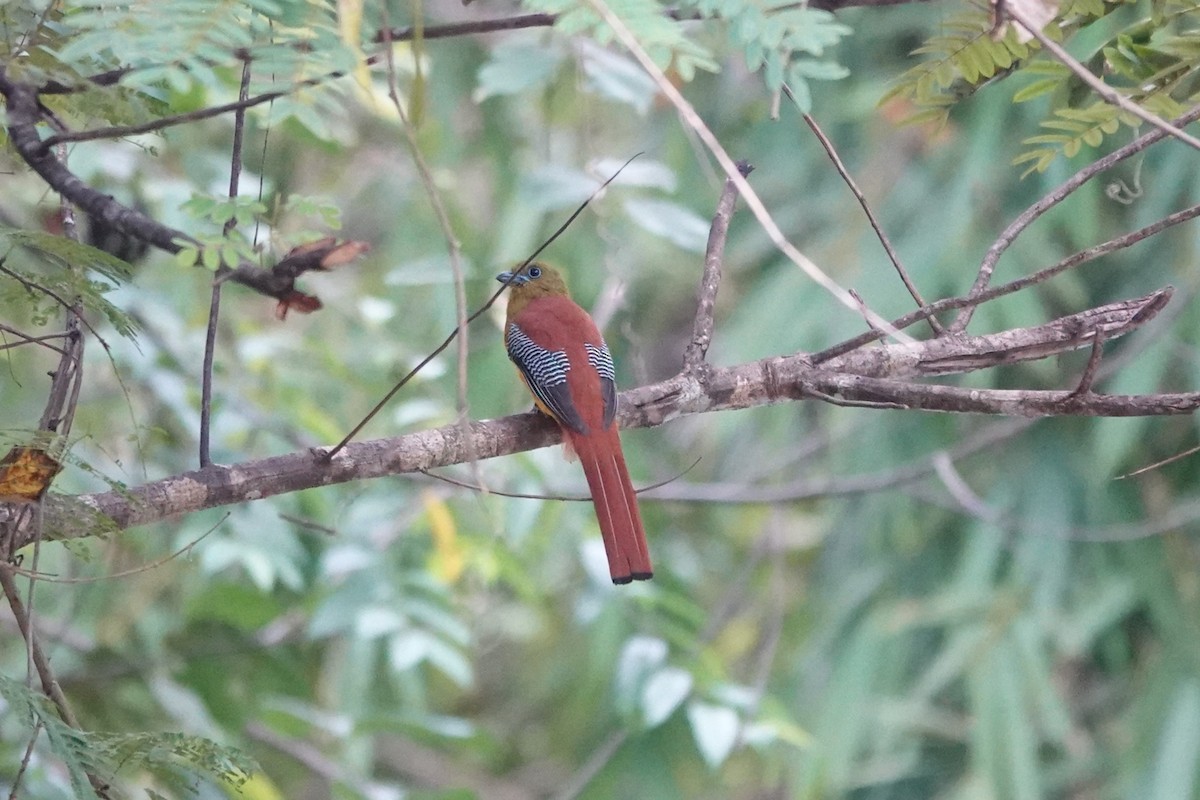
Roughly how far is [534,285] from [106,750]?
2519 mm

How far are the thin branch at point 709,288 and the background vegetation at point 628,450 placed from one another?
439 mm

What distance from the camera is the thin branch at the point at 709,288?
271 centimetres

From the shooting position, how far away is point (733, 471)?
6.90 metres

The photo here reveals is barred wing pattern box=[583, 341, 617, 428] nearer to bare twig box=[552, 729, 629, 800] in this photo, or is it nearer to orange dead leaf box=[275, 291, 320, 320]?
orange dead leaf box=[275, 291, 320, 320]

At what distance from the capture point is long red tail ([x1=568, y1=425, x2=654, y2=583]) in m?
2.77

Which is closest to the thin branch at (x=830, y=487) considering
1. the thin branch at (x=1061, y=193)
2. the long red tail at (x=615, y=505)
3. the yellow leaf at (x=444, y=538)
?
the yellow leaf at (x=444, y=538)

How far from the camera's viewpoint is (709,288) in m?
2.82

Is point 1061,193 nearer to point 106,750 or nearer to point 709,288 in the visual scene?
point 709,288

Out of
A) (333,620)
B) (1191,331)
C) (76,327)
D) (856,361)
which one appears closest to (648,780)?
(333,620)

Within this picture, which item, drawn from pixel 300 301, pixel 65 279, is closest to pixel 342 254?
pixel 300 301

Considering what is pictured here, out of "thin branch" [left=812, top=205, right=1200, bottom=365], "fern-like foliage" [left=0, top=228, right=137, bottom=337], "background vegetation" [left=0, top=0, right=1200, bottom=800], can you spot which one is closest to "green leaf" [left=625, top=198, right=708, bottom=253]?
"background vegetation" [left=0, top=0, right=1200, bottom=800]

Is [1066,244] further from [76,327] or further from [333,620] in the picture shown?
[76,327]

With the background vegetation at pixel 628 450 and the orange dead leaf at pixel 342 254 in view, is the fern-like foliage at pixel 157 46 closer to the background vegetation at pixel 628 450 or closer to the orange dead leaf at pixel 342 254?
the background vegetation at pixel 628 450

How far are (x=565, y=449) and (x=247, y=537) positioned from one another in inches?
41.9
